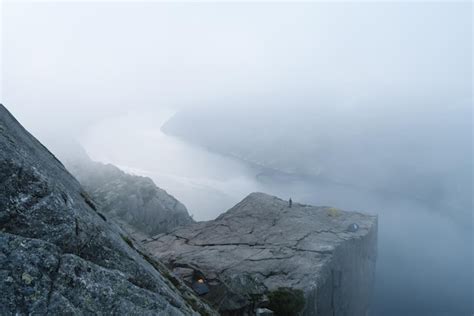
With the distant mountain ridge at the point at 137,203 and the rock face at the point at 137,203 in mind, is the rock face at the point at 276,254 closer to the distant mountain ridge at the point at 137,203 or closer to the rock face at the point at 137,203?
the distant mountain ridge at the point at 137,203

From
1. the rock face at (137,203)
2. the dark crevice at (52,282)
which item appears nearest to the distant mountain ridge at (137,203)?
the rock face at (137,203)

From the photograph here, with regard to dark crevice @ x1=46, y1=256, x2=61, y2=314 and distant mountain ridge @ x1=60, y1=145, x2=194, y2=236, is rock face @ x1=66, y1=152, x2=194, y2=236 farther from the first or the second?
dark crevice @ x1=46, y1=256, x2=61, y2=314

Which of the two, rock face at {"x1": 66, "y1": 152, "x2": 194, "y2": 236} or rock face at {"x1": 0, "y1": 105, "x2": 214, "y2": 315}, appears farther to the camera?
rock face at {"x1": 66, "y1": 152, "x2": 194, "y2": 236}

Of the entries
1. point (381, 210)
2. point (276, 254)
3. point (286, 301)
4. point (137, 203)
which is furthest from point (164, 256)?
point (381, 210)

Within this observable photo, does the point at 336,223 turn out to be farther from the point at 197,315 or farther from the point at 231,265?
the point at 197,315

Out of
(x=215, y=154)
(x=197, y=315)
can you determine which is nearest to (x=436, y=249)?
(x=197, y=315)

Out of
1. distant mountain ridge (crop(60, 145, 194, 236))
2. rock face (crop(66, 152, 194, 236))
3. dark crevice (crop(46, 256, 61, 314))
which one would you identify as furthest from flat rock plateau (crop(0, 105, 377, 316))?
rock face (crop(66, 152, 194, 236))
